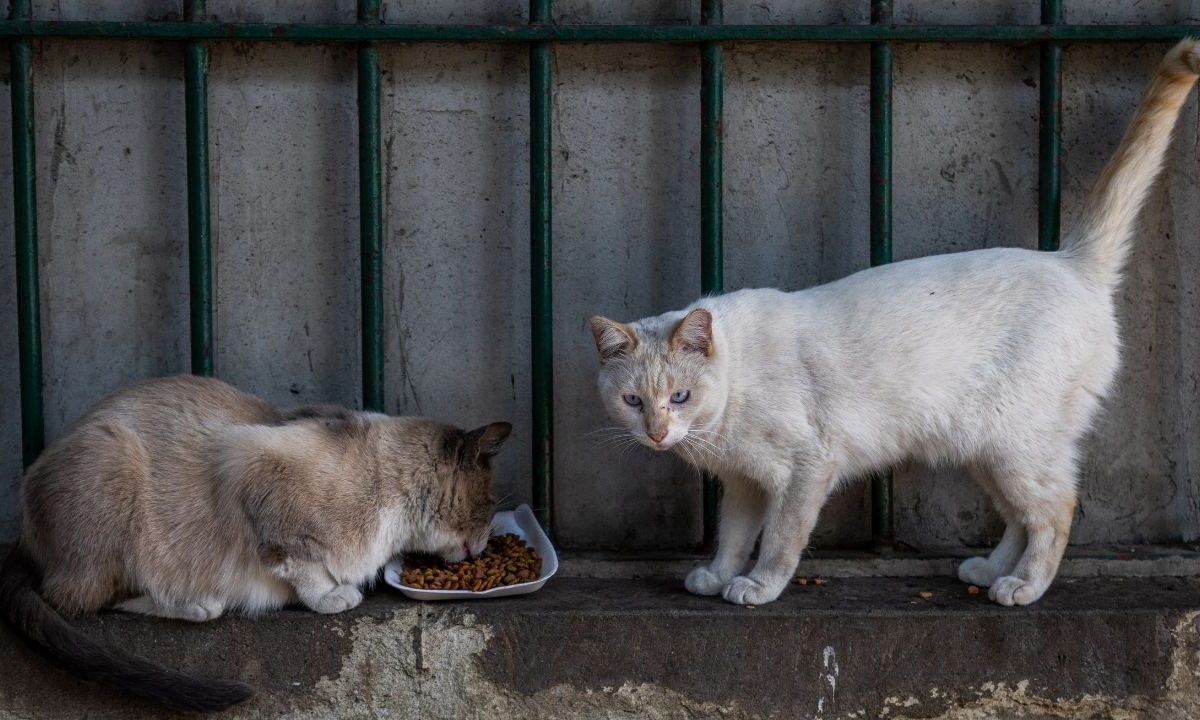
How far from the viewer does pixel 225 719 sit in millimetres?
3242

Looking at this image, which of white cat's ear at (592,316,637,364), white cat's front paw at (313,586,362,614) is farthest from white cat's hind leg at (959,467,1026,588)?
white cat's front paw at (313,586,362,614)

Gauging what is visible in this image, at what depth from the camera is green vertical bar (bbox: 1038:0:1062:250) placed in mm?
3686

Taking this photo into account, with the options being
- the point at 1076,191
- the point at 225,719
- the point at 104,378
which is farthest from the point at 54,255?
the point at 1076,191

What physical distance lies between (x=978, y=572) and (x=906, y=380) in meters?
0.72

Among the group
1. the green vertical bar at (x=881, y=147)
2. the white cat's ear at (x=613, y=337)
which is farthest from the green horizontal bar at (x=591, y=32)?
the white cat's ear at (x=613, y=337)

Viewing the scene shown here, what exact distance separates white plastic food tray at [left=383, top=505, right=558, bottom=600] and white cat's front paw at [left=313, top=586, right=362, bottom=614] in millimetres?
132

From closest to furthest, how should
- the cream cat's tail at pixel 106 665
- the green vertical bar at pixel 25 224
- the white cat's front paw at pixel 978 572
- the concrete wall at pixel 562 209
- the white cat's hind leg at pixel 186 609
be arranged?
1. the cream cat's tail at pixel 106 665
2. the white cat's hind leg at pixel 186 609
3. the white cat's front paw at pixel 978 572
4. the green vertical bar at pixel 25 224
5. the concrete wall at pixel 562 209

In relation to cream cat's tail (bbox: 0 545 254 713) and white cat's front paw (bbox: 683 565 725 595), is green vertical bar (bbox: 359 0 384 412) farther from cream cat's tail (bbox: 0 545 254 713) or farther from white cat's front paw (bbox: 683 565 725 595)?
white cat's front paw (bbox: 683 565 725 595)

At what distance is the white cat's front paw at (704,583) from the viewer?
11.4 ft

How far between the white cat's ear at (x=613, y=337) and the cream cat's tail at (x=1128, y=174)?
54.2 inches

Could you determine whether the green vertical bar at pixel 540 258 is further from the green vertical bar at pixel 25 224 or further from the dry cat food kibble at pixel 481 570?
the green vertical bar at pixel 25 224

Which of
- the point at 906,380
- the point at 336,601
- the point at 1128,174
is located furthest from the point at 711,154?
the point at 336,601

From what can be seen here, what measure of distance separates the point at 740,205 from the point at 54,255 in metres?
2.34

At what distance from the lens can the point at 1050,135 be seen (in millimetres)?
3695
